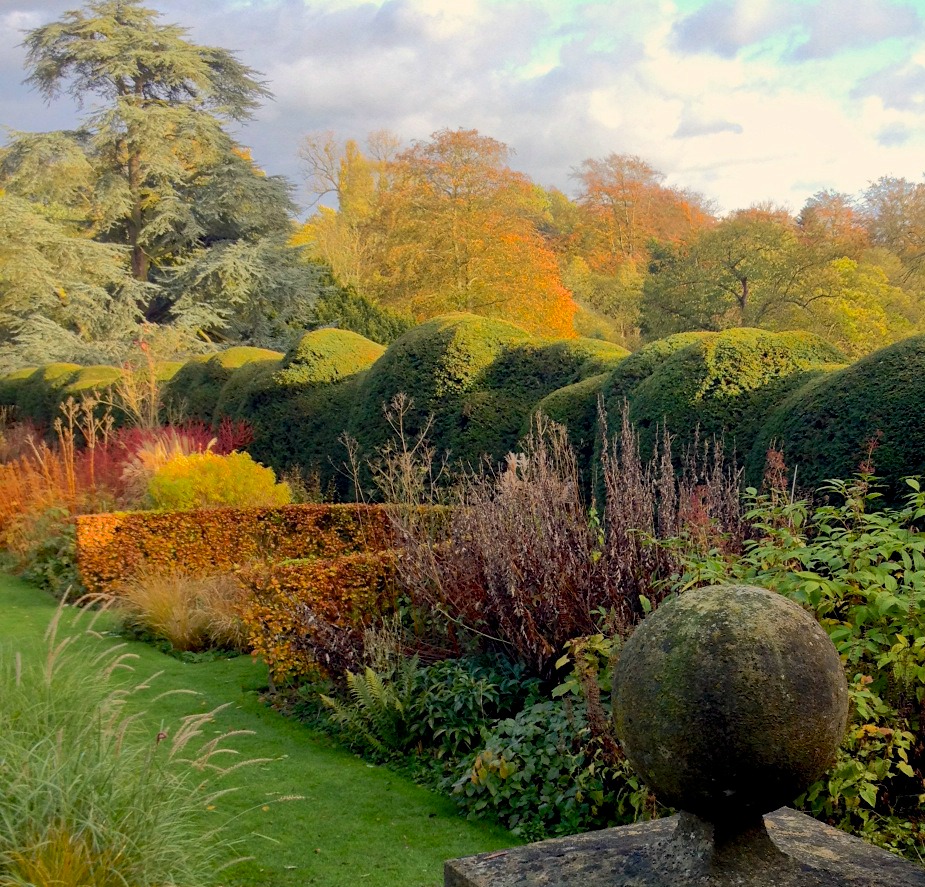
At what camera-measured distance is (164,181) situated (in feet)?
86.1

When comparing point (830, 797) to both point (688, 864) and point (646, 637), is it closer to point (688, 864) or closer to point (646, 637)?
point (688, 864)

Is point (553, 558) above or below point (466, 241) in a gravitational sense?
below

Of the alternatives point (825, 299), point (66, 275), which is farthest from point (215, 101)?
point (825, 299)

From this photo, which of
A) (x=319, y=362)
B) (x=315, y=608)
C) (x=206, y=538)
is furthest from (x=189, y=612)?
(x=319, y=362)

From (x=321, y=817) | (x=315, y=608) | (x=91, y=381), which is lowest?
(x=321, y=817)

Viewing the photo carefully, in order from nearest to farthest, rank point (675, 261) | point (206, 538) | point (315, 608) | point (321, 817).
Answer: point (321, 817) → point (315, 608) → point (206, 538) → point (675, 261)

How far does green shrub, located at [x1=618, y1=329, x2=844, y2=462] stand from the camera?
6.75 metres

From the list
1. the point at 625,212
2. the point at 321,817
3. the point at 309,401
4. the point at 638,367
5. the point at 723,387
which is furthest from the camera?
the point at 625,212

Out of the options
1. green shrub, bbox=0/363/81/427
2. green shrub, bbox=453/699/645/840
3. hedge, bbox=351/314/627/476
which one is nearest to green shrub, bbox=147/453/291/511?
hedge, bbox=351/314/627/476

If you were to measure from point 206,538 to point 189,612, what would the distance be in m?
1.87

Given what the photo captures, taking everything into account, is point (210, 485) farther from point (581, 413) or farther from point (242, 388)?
point (581, 413)

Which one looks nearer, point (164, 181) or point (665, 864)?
point (665, 864)

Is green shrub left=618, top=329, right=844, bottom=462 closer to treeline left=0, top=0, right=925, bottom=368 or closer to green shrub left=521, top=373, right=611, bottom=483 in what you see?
green shrub left=521, top=373, right=611, bottom=483

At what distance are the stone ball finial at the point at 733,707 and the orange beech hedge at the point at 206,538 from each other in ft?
22.0
